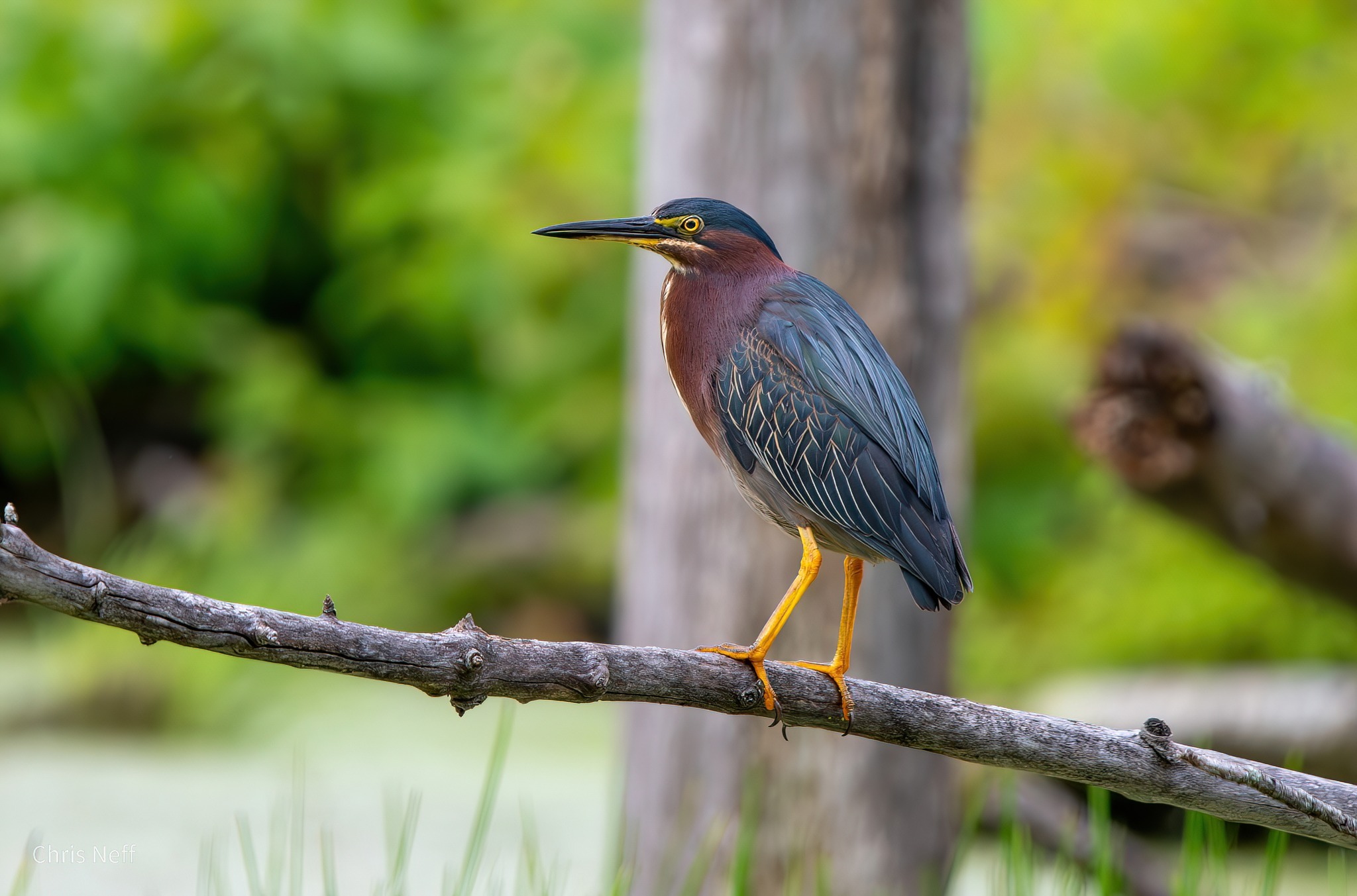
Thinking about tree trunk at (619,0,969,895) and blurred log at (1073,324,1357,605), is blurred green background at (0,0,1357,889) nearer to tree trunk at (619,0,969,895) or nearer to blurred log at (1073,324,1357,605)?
blurred log at (1073,324,1357,605)

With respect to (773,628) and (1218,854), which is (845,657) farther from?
(1218,854)

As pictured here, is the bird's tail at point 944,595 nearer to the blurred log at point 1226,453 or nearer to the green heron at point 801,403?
the green heron at point 801,403

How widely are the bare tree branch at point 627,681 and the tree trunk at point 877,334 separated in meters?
1.17

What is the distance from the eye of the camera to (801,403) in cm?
133

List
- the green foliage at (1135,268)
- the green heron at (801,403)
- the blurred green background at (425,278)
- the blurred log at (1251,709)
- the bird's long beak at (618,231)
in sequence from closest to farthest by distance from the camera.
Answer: the bird's long beak at (618,231) → the green heron at (801,403) → the blurred log at (1251,709) → the green foliage at (1135,268) → the blurred green background at (425,278)

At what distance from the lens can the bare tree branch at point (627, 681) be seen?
3.21 ft

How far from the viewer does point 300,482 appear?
6.82m

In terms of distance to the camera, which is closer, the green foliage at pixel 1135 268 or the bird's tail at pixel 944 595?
the bird's tail at pixel 944 595

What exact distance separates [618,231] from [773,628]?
46 centimetres

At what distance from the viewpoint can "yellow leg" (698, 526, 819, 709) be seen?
51.8 inches

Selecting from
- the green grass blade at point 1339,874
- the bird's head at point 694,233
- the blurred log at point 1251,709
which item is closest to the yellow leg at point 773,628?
the bird's head at point 694,233

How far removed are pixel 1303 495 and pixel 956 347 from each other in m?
1.26

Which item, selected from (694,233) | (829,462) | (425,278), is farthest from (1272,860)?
(425,278)

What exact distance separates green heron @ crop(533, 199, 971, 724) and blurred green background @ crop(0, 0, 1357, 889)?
459 centimetres
